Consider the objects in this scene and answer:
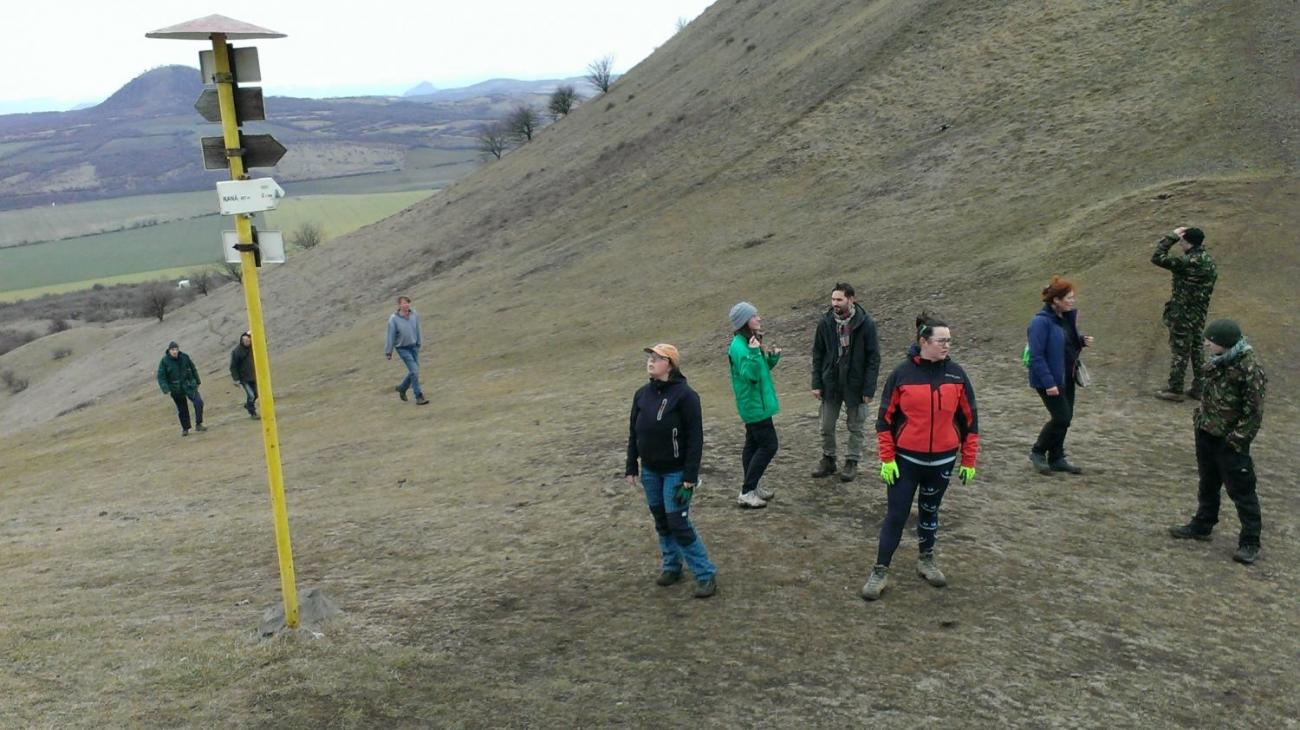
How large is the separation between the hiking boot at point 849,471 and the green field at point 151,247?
350ft

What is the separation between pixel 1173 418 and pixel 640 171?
28.7 metres

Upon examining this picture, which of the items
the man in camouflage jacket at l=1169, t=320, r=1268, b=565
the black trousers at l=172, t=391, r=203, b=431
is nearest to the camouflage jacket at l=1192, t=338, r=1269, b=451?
the man in camouflage jacket at l=1169, t=320, r=1268, b=565

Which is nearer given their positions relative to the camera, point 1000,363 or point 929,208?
point 1000,363

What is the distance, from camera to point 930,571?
6988 mm

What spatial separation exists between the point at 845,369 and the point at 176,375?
14192mm

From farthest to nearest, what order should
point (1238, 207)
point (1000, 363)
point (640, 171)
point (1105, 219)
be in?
point (640, 171), point (1105, 219), point (1238, 207), point (1000, 363)

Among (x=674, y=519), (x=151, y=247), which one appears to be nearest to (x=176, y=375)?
(x=674, y=519)

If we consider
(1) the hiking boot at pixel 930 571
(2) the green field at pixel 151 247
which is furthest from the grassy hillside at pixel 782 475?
(2) the green field at pixel 151 247

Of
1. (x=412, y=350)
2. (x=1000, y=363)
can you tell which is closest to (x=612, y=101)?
(x=412, y=350)

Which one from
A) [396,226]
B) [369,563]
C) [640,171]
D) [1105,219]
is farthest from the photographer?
[396,226]

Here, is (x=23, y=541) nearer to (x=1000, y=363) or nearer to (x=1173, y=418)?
(x=1000, y=363)

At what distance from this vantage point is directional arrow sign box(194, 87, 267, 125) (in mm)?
6344

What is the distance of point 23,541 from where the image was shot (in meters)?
11.9

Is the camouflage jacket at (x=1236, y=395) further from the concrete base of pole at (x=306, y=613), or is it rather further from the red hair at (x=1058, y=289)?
the concrete base of pole at (x=306, y=613)
